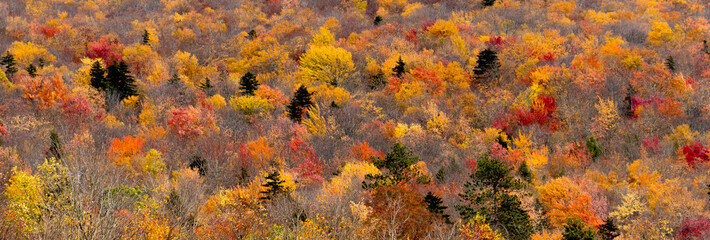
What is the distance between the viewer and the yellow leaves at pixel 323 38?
187 feet

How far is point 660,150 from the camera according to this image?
105 feet

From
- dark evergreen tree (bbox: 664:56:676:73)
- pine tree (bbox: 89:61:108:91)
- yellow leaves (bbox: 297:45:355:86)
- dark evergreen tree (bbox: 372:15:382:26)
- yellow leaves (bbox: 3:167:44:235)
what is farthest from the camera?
dark evergreen tree (bbox: 372:15:382:26)

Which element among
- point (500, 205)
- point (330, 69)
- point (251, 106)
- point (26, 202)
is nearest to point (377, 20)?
point (330, 69)

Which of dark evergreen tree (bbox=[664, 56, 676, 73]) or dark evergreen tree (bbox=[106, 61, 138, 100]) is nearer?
dark evergreen tree (bbox=[664, 56, 676, 73])

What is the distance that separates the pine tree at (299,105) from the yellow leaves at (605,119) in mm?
22590

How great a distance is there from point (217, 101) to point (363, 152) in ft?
51.4

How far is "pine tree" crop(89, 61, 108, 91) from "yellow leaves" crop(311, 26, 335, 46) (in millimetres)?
23091

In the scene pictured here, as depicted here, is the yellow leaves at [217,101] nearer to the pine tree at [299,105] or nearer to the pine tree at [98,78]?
the pine tree at [299,105]

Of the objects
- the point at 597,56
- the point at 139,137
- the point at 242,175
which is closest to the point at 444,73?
the point at 597,56

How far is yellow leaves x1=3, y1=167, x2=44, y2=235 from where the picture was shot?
12.1 m

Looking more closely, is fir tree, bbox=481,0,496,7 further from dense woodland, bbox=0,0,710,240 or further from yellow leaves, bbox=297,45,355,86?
yellow leaves, bbox=297,45,355,86

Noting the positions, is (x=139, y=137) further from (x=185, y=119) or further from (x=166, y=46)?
(x=166, y=46)

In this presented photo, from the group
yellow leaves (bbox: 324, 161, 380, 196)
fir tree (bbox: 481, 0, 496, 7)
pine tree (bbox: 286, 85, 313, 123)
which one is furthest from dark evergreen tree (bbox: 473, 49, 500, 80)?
fir tree (bbox: 481, 0, 496, 7)

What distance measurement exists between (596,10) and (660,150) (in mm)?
39091
